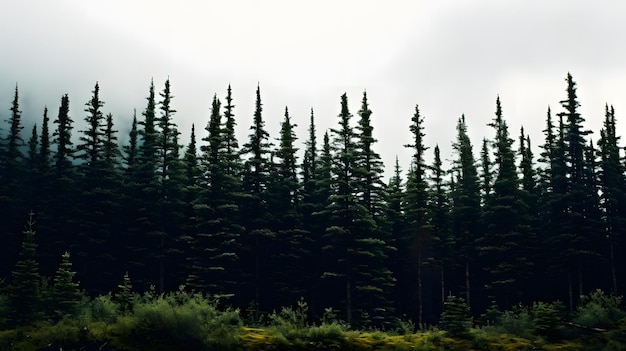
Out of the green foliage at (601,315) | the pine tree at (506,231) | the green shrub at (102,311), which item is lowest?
the green foliage at (601,315)

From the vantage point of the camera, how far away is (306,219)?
50.4 metres

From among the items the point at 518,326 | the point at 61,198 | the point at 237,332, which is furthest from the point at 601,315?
the point at 61,198

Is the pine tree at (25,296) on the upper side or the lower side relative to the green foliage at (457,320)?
upper

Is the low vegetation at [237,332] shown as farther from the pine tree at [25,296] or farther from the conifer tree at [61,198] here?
the conifer tree at [61,198]

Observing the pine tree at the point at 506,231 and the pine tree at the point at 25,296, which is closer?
the pine tree at the point at 25,296

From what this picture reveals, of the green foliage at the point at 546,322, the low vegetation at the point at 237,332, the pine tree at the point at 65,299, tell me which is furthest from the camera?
the green foliage at the point at 546,322

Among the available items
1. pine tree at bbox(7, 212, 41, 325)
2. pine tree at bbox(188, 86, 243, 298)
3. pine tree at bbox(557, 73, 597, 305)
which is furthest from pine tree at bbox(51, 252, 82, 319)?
pine tree at bbox(557, 73, 597, 305)

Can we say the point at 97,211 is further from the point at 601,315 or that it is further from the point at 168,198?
the point at 601,315

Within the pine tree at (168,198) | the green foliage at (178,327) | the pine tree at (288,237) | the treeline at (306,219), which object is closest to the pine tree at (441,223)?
the treeline at (306,219)

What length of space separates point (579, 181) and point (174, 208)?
37.6 m

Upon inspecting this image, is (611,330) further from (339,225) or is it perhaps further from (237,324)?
(339,225)

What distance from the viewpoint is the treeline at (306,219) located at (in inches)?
1763

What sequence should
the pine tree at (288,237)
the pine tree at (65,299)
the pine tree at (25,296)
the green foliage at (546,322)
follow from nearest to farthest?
the pine tree at (25,296) → the pine tree at (65,299) → the green foliage at (546,322) → the pine tree at (288,237)

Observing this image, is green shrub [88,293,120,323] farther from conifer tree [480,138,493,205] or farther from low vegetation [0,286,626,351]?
conifer tree [480,138,493,205]
